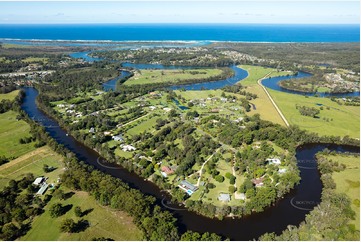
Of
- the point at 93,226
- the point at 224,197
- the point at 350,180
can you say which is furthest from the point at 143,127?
the point at 350,180

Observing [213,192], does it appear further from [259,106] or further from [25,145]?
[259,106]

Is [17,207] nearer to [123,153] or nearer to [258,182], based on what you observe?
[123,153]

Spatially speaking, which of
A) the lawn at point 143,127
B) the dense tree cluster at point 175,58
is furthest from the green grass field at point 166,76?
the lawn at point 143,127

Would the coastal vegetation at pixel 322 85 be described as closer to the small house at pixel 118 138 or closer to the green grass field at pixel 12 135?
the small house at pixel 118 138

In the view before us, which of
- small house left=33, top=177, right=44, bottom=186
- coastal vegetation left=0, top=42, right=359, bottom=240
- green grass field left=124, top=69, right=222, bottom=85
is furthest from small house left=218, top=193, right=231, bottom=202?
green grass field left=124, top=69, right=222, bottom=85

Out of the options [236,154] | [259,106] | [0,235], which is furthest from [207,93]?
[0,235]
